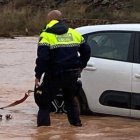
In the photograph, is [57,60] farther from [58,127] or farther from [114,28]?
[114,28]

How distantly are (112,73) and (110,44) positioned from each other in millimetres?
571

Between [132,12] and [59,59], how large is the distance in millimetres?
43345

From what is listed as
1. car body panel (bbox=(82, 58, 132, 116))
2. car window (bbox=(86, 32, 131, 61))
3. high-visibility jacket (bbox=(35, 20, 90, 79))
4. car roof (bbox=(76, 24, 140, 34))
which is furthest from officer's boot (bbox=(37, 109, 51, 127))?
car roof (bbox=(76, 24, 140, 34))

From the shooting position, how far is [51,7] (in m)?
60.1

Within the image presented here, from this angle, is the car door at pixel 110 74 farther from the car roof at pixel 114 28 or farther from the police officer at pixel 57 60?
the police officer at pixel 57 60

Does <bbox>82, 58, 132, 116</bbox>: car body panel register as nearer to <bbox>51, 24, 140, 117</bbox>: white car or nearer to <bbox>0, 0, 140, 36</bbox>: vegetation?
<bbox>51, 24, 140, 117</bbox>: white car

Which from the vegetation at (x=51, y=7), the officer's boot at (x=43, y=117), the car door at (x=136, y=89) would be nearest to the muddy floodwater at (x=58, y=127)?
the officer's boot at (x=43, y=117)

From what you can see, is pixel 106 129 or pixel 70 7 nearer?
pixel 106 129

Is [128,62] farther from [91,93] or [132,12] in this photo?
[132,12]

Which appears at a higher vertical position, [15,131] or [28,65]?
[15,131]

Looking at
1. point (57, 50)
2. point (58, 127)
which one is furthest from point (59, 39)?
point (58, 127)

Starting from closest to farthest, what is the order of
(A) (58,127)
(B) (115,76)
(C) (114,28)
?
1. (A) (58,127)
2. (B) (115,76)
3. (C) (114,28)

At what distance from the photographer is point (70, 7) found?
56.2 m

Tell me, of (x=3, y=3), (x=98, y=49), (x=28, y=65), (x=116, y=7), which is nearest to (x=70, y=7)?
(x=116, y=7)
